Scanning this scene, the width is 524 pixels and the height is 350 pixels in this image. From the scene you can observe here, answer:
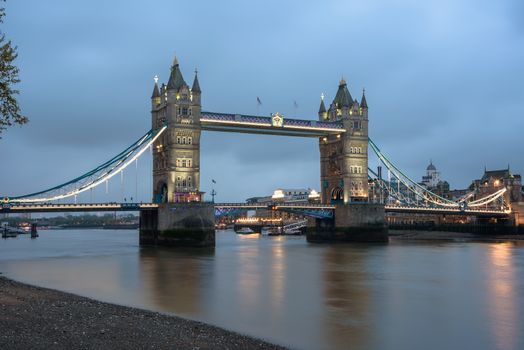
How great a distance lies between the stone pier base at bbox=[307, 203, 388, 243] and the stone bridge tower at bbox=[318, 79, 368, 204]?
2415 mm

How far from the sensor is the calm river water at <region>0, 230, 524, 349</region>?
1839 centimetres

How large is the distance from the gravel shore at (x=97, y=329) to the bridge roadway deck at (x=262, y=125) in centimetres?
4458

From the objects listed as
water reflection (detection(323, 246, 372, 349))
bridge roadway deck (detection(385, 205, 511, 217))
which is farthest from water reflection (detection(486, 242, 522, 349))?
bridge roadway deck (detection(385, 205, 511, 217))

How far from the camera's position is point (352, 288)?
2906cm

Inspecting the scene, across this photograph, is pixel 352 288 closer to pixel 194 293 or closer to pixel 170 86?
pixel 194 293

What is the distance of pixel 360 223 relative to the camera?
71000 mm

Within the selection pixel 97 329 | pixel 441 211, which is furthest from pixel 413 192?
pixel 97 329

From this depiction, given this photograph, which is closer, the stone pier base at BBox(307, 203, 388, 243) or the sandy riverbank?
the stone pier base at BBox(307, 203, 388, 243)

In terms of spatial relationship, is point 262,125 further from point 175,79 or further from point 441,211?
point 441,211

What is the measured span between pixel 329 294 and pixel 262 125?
1607 inches

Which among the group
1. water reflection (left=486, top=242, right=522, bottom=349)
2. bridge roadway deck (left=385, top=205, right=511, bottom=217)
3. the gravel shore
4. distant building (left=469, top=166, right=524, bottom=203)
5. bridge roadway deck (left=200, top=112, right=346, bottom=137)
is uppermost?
bridge roadway deck (left=200, top=112, right=346, bottom=137)

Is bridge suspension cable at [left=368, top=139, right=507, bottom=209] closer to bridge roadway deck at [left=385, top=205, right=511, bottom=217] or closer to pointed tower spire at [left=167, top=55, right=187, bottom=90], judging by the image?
bridge roadway deck at [left=385, top=205, right=511, bottom=217]

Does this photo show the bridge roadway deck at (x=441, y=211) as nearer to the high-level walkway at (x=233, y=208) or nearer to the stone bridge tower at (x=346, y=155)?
the high-level walkway at (x=233, y=208)

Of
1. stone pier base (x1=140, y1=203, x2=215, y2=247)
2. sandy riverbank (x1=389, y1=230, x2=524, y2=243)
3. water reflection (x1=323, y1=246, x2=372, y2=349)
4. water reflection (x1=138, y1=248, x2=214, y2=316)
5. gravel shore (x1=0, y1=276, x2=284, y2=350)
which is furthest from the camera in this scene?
sandy riverbank (x1=389, y1=230, x2=524, y2=243)
